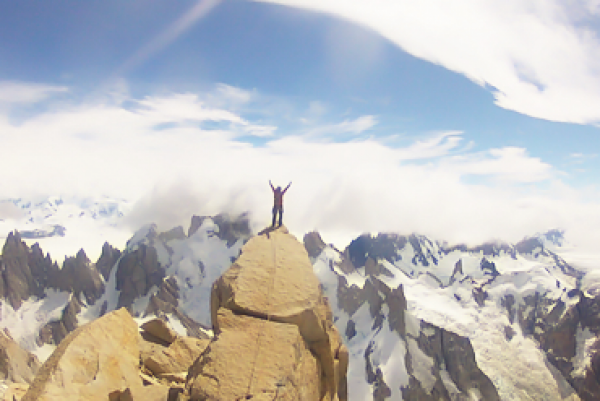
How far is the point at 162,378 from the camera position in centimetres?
1955

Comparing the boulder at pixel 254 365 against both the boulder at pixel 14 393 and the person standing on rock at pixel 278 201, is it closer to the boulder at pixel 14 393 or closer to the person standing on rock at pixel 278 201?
the boulder at pixel 14 393

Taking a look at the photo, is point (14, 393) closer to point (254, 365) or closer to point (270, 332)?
point (254, 365)

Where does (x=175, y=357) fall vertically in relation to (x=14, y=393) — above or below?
below

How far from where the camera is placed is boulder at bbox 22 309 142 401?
13742mm

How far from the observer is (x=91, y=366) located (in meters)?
15.4

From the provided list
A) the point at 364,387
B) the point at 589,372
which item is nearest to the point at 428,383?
the point at 364,387

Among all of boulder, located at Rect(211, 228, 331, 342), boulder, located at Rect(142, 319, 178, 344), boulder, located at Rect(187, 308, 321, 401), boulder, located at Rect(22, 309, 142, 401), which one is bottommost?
boulder, located at Rect(142, 319, 178, 344)

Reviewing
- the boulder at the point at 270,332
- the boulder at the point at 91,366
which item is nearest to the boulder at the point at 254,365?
the boulder at the point at 270,332

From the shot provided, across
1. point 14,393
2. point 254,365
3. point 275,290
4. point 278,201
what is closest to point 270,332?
point 254,365

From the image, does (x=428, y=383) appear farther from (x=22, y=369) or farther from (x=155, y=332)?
(x=155, y=332)

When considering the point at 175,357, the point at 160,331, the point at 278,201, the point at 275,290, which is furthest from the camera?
the point at 160,331

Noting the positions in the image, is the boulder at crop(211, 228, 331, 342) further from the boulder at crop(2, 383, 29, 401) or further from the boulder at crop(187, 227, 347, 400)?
the boulder at crop(2, 383, 29, 401)

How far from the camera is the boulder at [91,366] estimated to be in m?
13.7

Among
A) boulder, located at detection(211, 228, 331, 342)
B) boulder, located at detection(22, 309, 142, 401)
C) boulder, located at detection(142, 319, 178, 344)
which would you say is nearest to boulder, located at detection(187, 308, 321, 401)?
boulder, located at detection(211, 228, 331, 342)
